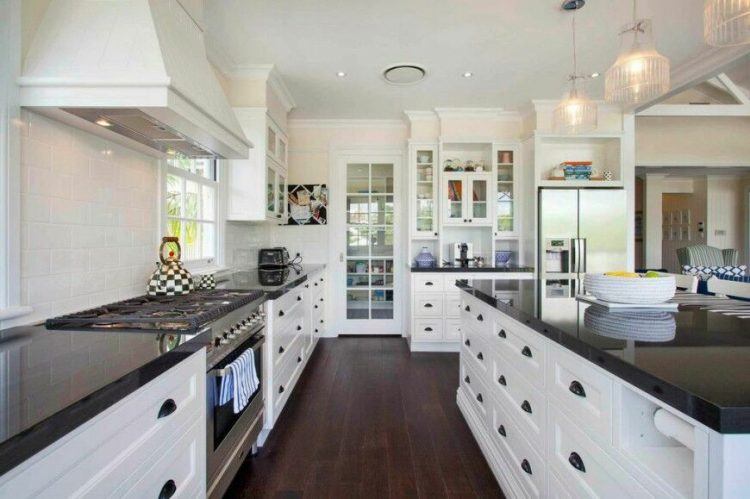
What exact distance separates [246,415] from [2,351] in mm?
1043

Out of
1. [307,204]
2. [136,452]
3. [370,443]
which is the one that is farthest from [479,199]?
[136,452]

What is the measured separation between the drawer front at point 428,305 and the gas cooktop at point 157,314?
238cm

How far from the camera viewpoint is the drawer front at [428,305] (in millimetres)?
3973

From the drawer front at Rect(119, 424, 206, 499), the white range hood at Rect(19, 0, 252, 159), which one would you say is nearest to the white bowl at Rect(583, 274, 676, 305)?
the drawer front at Rect(119, 424, 206, 499)

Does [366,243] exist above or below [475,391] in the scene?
above

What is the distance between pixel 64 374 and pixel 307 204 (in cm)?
381

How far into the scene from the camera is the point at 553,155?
432 centimetres

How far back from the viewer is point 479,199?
14.0ft

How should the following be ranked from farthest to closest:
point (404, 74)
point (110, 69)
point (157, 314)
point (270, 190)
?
point (270, 190) < point (404, 74) < point (157, 314) < point (110, 69)

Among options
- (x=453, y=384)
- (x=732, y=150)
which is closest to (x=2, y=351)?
(x=453, y=384)

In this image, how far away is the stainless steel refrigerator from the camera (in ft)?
12.7

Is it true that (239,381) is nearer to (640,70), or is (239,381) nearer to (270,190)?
(270,190)

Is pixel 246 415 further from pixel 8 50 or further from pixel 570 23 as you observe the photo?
pixel 570 23

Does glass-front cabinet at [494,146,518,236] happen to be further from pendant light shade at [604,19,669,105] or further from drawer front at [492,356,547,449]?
drawer front at [492,356,547,449]
